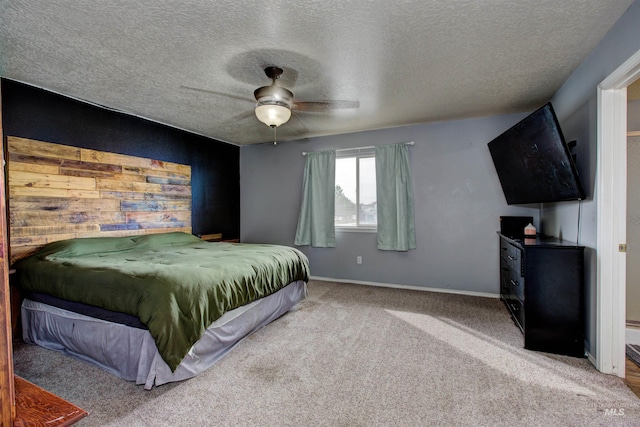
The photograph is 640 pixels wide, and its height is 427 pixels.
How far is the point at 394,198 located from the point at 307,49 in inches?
101

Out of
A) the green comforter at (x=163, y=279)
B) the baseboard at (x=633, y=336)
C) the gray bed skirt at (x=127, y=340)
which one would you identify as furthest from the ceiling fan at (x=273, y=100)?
the baseboard at (x=633, y=336)

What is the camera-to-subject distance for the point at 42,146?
9.81 ft

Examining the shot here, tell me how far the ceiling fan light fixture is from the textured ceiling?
31 cm

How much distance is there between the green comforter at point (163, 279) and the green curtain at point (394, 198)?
5.30 ft

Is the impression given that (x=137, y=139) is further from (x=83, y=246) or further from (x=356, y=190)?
(x=356, y=190)

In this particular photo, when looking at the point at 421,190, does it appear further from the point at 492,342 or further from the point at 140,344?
the point at 140,344

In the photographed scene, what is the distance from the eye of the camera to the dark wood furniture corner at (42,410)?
963 mm

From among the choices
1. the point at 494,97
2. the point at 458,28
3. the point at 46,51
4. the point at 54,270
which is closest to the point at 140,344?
the point at 54,270

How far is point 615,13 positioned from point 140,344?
149 inches

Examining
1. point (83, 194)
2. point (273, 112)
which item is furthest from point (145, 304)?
point (83, 194)

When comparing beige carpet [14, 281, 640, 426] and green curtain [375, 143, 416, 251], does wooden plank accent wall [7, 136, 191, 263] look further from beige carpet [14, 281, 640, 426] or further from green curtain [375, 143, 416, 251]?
green curtain [375, 143, 416, 251]

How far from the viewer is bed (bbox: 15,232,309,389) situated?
2.02m

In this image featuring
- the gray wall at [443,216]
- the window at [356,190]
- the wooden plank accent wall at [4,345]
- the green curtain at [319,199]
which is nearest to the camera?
the wooden plank accent wall at [4,345]

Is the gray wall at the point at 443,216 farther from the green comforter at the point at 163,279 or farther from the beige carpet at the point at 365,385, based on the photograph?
the green comforter at the point at 163,279
